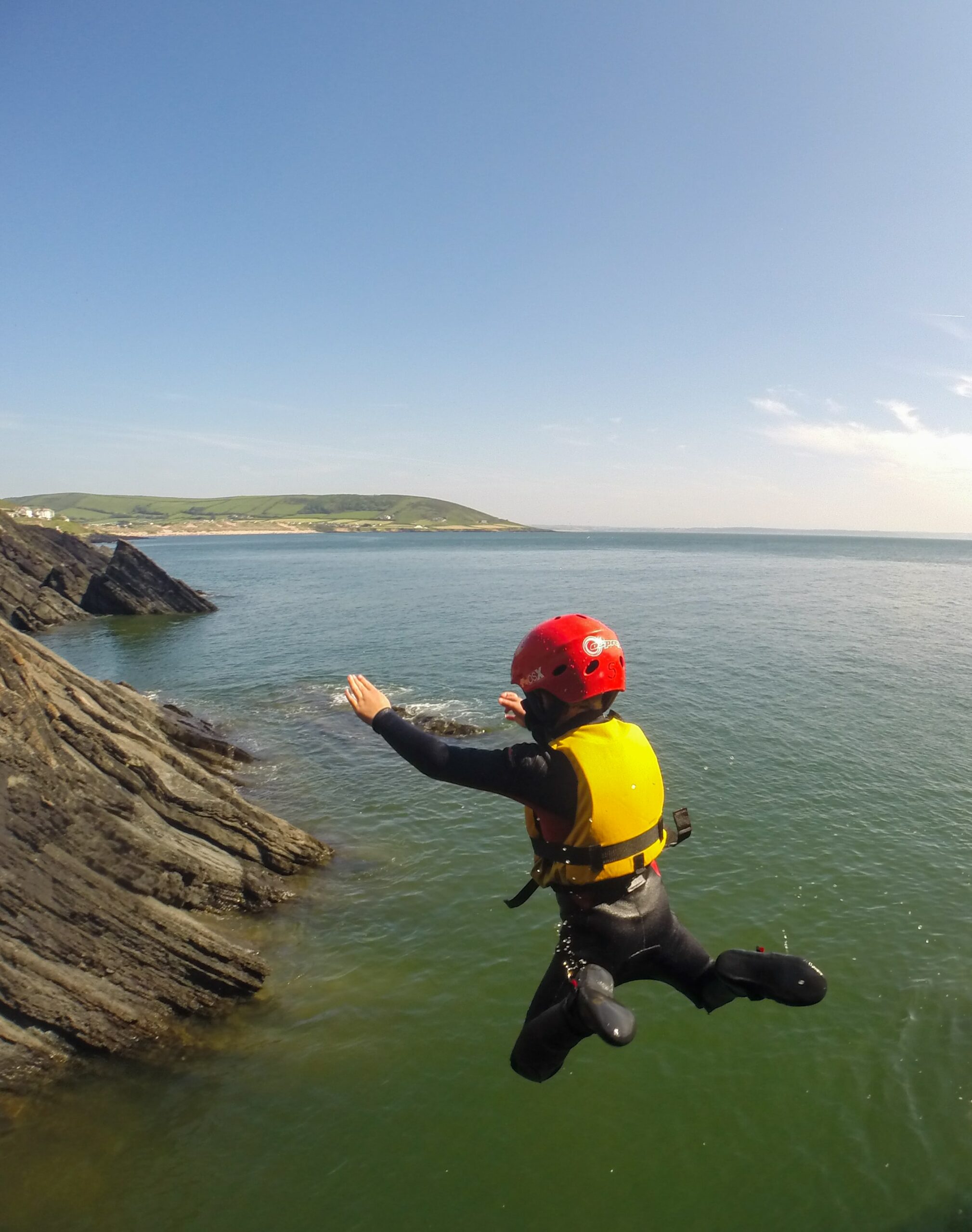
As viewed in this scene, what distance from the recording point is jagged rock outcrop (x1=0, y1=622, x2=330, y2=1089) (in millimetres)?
11797

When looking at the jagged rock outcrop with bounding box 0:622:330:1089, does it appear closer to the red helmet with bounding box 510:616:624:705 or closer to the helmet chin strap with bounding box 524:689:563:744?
the helmet chin strap with bounding box 524:689:563:744

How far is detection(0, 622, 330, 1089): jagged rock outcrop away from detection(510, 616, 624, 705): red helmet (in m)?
12.2

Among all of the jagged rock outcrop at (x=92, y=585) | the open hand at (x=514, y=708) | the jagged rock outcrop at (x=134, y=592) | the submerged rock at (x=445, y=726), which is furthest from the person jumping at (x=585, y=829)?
the jagged rock outcrop at (x=134, y=592)

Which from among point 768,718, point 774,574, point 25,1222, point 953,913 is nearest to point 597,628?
point 25,1222

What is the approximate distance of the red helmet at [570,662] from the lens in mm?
5320

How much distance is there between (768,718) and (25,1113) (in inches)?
1219

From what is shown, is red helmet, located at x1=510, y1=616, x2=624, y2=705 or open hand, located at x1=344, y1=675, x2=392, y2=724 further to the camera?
red helmet, located at x1=510, y1=616, x2=624, y2=705

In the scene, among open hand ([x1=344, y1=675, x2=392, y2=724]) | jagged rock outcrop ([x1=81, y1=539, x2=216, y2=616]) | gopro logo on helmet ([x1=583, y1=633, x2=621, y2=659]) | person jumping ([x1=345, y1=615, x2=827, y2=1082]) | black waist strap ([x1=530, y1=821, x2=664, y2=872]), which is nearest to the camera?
person jumping ([x1=345, y1=615, x2=827, y2=1082])

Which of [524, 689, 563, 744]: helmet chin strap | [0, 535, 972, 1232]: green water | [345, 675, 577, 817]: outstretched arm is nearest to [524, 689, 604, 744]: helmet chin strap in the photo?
[524, 689, 563, 744]: helmet chin strap

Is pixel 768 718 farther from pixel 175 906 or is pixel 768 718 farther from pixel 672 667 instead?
pixel 175 906

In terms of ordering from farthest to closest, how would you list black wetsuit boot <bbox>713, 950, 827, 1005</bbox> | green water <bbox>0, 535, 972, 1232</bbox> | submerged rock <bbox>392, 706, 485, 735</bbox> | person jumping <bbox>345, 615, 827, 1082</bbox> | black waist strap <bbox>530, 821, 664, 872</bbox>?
submerged rock <bbox>392, 706, 485, 735</bbox> → green water <bbox>0, 535, 972, 1232</bbox> → black waist strap <bbox>530, 821, 664, 872</bbox> → person jumping <bbox>345, 615, 827, 1082</bbox> → black wetsuit boot <bbox>713, 950, 827, 1005</bbox>

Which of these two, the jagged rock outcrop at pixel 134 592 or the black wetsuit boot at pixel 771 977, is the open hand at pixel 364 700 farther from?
the jagged rock outcrop at pixel 134 592

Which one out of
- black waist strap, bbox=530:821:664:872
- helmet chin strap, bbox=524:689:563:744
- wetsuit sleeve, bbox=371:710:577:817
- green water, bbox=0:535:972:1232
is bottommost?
green water, bbox=0:535:972:1232

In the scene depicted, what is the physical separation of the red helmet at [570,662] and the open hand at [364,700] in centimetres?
115
